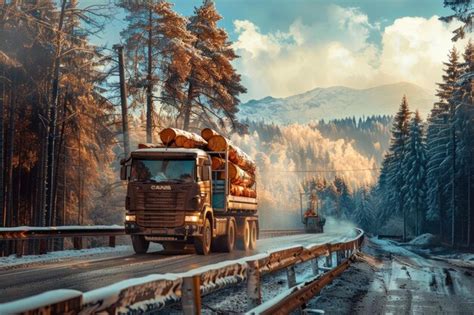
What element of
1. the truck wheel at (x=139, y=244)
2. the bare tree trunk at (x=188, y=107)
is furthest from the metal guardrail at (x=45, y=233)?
the bare tree trunk at (x=188, y=107)

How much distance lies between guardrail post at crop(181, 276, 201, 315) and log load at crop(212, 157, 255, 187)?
12631mm

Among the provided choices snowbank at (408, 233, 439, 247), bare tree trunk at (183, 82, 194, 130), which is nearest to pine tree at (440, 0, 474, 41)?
bare tree trunk at (183, 82, 194, 130)

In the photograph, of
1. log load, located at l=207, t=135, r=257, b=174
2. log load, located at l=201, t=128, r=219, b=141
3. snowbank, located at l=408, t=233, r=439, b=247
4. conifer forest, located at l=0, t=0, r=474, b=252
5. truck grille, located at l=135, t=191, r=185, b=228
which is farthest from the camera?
snowbank, located at l=408, t=233, r=439, b=247

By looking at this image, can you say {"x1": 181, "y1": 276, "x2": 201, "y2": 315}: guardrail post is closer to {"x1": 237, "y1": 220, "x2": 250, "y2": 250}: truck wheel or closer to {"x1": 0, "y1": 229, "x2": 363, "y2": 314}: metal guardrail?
{"x1": 0, "y1": 229, "x2": 363, "y2": 314}: metal guardrail

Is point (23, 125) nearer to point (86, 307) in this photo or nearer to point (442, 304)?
point (442, 304)

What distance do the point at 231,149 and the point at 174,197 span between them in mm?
3683

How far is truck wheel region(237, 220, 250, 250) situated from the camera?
1901 centimetres

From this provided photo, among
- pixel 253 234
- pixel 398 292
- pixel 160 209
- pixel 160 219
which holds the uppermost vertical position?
pixel 160 209

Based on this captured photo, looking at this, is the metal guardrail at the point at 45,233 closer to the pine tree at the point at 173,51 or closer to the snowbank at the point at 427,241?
the pine tree at the point at 173,51

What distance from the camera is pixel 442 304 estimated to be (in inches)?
374

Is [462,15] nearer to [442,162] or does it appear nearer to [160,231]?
[160,231]

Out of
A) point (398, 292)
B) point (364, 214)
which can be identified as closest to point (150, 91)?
point (398, 292)

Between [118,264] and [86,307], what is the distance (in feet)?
34.7

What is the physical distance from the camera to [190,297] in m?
4.40
